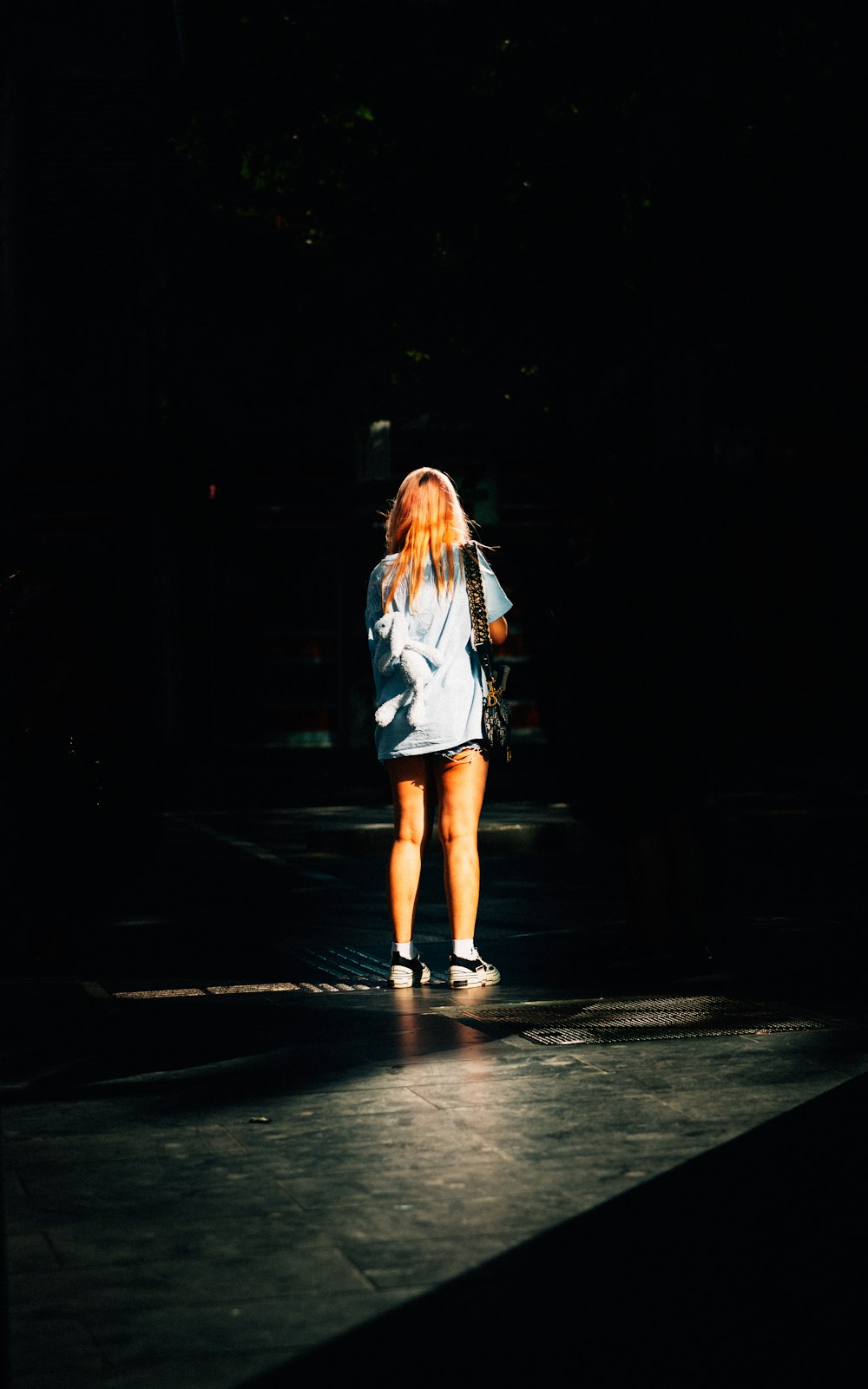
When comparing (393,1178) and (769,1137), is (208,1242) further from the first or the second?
(769,1137)

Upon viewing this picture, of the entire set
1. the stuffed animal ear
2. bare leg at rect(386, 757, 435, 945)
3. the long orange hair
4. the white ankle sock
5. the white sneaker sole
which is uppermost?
the long orange hair

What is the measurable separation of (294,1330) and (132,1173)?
1.19 meters

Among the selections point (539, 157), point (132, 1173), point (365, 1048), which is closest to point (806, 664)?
point (539, 157)

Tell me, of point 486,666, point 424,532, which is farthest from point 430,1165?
point 424,532

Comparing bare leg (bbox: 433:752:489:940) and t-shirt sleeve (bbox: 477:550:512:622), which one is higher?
t-shirt sleeve (bbox: 477:550:512:622)

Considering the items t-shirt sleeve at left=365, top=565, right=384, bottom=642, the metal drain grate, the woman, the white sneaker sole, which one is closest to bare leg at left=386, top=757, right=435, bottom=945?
the woman

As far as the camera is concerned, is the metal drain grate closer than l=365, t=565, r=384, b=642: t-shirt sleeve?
Yes

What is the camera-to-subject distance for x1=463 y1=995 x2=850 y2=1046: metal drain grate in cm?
632

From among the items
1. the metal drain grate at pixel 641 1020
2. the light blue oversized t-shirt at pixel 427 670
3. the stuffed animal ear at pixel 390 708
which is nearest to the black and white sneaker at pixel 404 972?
the metal drain grate at pixel 641 1020

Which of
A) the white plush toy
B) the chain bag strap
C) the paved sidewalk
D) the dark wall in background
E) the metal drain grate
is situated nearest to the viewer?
the paved sidewalk

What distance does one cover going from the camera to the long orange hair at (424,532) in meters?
7.46

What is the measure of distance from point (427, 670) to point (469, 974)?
1080 mm

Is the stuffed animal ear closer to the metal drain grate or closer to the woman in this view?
the woman

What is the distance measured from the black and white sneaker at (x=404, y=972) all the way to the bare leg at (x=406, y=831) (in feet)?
0.24
